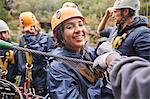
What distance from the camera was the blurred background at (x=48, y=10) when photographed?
1201 cm

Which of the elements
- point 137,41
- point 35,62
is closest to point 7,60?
point 35,62

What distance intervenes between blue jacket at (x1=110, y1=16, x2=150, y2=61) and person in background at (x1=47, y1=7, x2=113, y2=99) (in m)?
0.56

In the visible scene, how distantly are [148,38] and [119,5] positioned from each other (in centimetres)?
46

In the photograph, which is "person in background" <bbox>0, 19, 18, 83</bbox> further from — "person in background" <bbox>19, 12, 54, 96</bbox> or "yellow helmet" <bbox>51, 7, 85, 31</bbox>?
"yellow helmet" <bbox>51, 7, 85, 31</bbox>

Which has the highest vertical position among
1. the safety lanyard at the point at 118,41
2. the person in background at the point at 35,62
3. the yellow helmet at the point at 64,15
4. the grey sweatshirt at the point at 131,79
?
the yellow helmet at the point at 64,15

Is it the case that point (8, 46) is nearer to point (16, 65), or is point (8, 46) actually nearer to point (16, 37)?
point (16, 65)

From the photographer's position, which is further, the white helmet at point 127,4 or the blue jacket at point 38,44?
the blue jacket at point 38,44

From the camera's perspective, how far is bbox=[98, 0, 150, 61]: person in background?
2289 millimetres

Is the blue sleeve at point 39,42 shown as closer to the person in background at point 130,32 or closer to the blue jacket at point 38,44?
the blue jacket at point 38,44

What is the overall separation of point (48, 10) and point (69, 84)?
39.8 feet

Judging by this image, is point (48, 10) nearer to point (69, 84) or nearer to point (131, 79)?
point (69, 84)

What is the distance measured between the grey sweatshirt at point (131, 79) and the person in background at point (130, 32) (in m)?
1.39

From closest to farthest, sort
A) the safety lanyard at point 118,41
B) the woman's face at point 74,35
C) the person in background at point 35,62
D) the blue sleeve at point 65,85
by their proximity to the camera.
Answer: the blue sleeve at point 65,85 → the woman's face at point 74,35 → the safety lanyard at point 118,41 → the person in background at point 35,62

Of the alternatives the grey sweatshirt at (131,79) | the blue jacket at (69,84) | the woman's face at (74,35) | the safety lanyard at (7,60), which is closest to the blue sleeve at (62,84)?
A: the blue jacket at (69,84)
